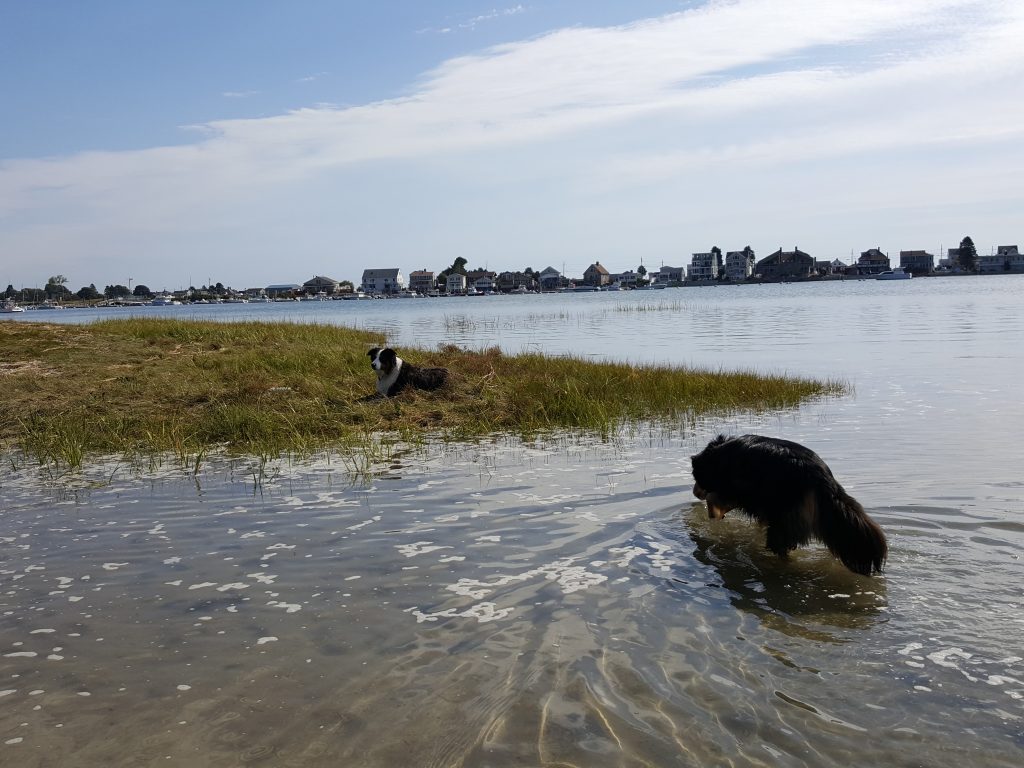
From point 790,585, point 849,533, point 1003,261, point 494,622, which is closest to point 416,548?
point 494,622

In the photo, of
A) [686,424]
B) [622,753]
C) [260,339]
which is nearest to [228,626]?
[622,753]

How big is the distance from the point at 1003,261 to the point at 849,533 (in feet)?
732

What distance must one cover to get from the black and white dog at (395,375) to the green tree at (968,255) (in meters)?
206

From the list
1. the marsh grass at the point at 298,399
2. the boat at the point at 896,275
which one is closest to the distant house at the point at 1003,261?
the boat at the point at 896,275

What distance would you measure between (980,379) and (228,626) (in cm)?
1794

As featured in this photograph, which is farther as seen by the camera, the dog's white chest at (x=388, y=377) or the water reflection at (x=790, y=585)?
the dog's white chest at (x=388, y=377)

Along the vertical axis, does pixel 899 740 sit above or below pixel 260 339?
below

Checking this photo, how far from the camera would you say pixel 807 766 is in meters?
3.76

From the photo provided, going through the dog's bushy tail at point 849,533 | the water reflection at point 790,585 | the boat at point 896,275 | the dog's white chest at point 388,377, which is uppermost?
the boat at point 896,275

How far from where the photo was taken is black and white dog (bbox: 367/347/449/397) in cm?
1537

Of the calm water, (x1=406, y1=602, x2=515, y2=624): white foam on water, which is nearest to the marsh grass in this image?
the calm water

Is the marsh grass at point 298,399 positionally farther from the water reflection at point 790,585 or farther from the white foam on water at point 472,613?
the water reflection at point 790,585

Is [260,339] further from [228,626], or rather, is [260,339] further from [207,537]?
[228,626]

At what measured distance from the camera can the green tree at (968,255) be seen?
18762 cm
